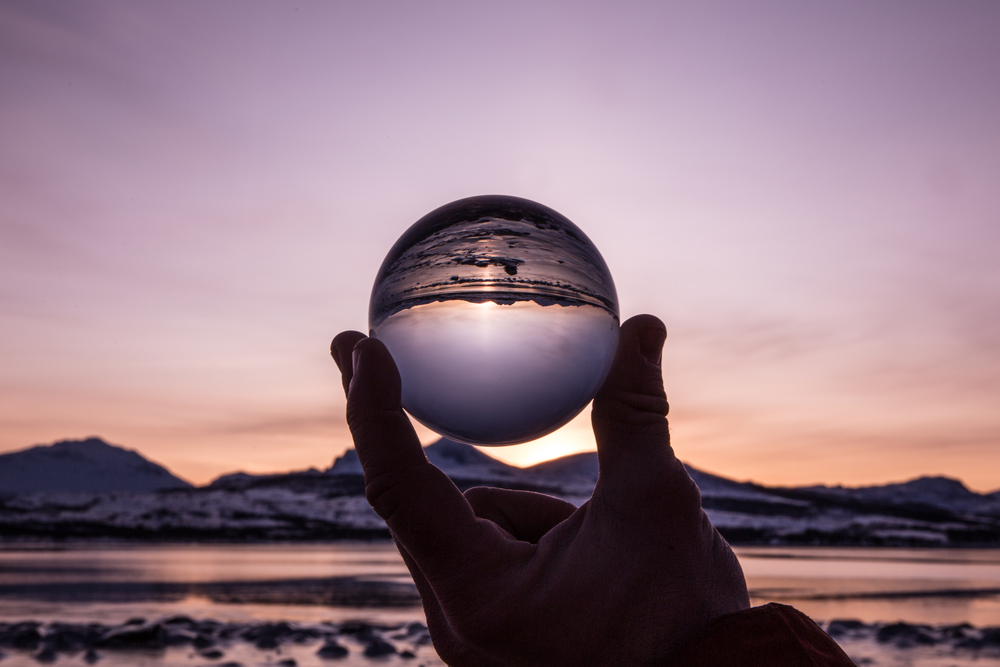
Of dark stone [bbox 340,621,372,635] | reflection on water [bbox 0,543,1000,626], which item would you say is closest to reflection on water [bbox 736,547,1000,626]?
Answer: reflection on water [bbox 0,543,1000,626]

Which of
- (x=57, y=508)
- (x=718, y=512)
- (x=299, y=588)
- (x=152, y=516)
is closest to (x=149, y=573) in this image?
(x=299, y=588)

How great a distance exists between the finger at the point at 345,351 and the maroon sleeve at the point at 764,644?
4.03 ft

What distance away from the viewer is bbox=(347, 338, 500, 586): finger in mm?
1903

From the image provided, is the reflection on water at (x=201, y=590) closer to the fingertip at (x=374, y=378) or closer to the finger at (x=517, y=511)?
the finger at (x=517, y=511)

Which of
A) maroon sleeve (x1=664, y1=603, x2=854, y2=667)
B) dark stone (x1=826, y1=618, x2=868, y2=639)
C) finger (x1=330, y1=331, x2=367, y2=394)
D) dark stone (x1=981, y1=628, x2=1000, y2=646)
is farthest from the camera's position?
dark stone (x1=826, y1=618, x2=868, y2=639)

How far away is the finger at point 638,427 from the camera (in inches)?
78.7

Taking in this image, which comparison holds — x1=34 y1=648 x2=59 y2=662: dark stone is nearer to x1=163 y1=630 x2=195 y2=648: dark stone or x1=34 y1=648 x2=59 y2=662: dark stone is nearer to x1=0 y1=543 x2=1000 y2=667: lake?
x1=0 y1=543 x2=1000 y2=667: lake

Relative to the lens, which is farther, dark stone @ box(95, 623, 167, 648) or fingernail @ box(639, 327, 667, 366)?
dark stone @ box(95, 623, 167, 648)

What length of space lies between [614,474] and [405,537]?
616mm

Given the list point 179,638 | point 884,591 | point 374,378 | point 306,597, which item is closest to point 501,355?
point 374,378

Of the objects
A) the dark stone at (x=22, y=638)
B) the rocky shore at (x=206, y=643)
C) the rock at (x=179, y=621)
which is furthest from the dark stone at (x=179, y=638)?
the dark stone at (x=22, y=638)

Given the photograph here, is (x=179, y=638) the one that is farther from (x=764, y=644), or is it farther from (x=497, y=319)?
(x=764, y=644)

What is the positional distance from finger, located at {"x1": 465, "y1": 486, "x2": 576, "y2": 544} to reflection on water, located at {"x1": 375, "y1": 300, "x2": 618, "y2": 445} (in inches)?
11.0

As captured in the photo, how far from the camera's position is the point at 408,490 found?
1.90 meters
